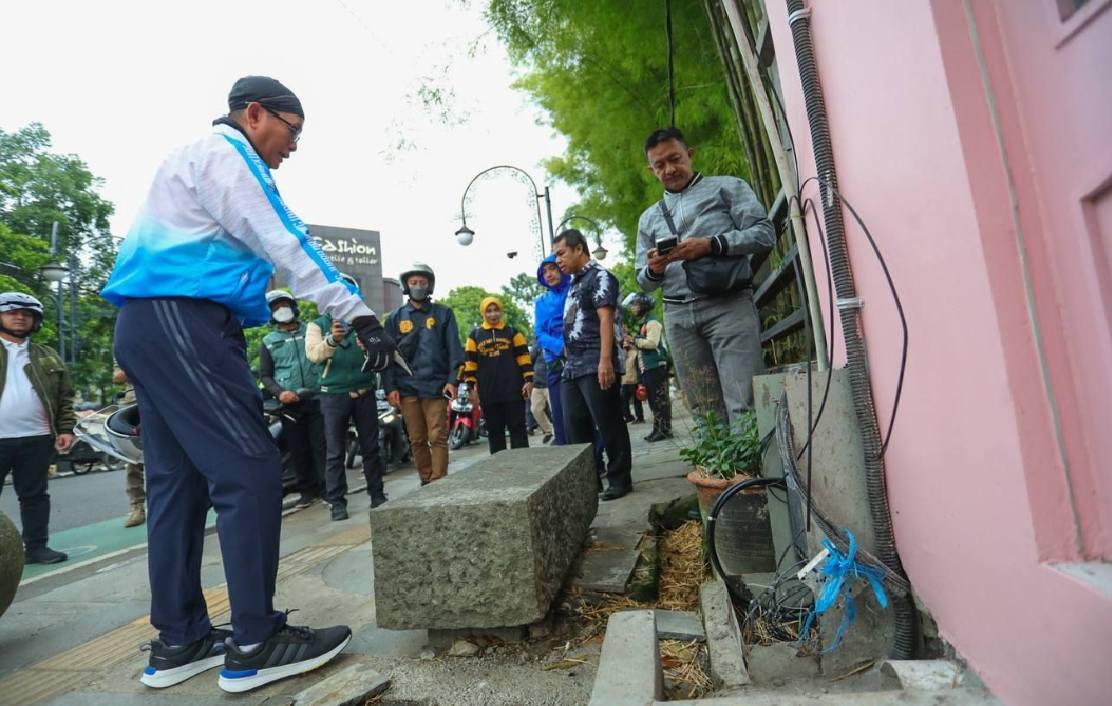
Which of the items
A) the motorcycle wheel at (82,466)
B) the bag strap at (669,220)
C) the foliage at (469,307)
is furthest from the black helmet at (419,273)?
the foliage at (469,307)

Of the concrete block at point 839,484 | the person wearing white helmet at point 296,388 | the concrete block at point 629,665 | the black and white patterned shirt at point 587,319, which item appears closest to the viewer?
the concrete block at point 629,665

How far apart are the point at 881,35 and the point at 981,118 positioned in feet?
1.36

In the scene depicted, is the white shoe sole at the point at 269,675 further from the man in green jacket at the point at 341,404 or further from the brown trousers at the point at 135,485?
the brown trousers at the point at 135,485

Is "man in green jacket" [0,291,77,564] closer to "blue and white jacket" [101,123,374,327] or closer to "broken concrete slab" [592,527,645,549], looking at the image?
"blue and white jacket" [101,123,374,327]

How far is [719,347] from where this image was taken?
303cm

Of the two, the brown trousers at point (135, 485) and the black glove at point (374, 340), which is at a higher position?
the black glove at point (374, 340)

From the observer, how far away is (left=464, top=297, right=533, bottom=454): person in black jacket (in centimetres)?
562

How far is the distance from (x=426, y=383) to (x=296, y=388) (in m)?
1.32

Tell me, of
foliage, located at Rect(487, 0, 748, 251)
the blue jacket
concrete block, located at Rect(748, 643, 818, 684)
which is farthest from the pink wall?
foliage, located at Rect(487, 0, 748, 251)

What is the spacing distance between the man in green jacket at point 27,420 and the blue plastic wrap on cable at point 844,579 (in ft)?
16.2

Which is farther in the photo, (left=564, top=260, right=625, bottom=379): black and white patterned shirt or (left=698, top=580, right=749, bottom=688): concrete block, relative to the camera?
(left=564, top=260, right=625, bottom=379): black and white patterned shirt

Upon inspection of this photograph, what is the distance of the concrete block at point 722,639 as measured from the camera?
5.57ft

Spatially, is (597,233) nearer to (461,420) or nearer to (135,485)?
(461,420)

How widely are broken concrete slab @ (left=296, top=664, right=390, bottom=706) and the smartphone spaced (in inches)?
78.3
